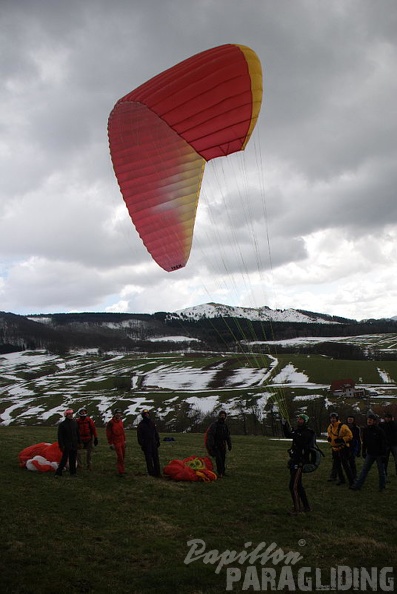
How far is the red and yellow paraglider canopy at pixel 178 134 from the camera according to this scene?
11109 millimetres

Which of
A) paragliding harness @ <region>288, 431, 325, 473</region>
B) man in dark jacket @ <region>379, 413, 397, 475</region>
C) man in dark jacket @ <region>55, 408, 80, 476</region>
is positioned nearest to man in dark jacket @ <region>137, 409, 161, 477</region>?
man in dark jacket @ <region>55, 408, 80, 476</region>

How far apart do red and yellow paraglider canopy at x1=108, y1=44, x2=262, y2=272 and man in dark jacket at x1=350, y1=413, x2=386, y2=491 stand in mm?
7521

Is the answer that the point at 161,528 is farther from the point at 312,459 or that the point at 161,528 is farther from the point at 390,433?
the point at 390,433

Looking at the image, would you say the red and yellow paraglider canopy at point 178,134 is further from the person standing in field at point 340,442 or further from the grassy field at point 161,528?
the grassy field at point 161,528

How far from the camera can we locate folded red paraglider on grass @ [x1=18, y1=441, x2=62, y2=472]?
37.5 ft

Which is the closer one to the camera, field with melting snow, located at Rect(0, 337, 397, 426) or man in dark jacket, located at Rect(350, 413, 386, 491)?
man in dark jacket, located at Rect(350, 413, 386, 491)

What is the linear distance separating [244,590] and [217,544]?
1.50m

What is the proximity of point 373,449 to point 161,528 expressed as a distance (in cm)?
573

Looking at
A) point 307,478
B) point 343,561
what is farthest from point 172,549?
point 307,478

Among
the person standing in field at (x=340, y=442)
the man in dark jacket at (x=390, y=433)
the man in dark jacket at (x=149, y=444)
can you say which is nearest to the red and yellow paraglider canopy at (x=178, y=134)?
the man in dark jacket at (x=149, y=444)

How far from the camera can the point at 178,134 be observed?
38.2 ft

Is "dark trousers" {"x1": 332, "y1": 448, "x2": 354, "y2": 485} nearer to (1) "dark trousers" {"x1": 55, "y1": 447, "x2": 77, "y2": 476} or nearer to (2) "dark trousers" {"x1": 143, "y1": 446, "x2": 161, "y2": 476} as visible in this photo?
(2) "dark trousers" {"x1": 143, "y1": 446, "x2": 161, "y2": 476}

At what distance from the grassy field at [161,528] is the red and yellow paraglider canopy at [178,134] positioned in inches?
281

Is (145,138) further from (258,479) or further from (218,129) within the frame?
(258,479)
